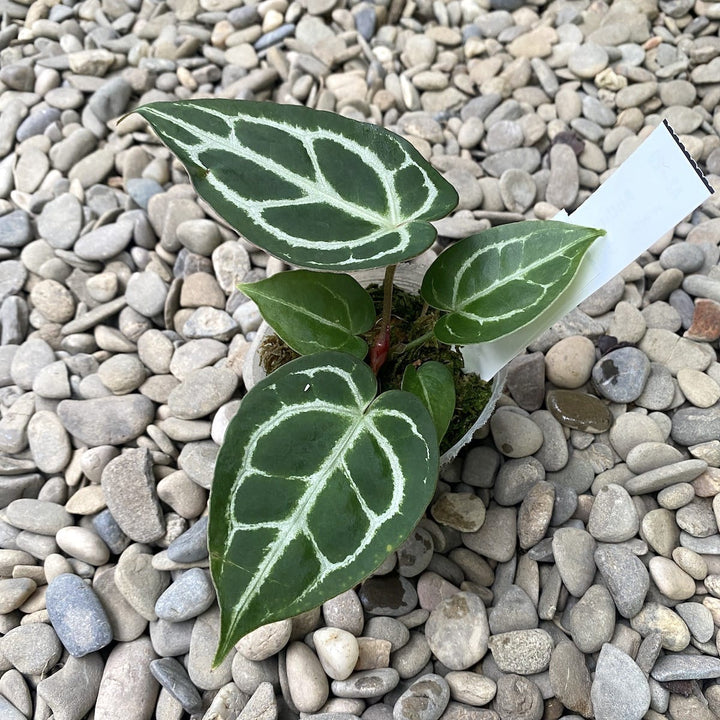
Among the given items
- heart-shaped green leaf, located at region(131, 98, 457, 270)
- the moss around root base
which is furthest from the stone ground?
heart-shaped green leaf, located at region(131, 98, 457, 270)

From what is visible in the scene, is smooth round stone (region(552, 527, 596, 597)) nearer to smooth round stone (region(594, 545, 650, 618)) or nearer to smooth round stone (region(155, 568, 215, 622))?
smooth round stone (region(594, 545, 650, 618))

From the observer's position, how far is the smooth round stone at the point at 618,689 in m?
0.88

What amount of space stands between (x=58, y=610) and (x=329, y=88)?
1.34 meters

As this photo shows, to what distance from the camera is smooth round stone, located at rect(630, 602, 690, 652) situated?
94cm

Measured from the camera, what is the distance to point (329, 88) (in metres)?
1.69

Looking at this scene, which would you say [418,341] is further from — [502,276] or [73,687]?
[73,687]

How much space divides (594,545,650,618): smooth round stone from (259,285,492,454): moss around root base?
0.96ft

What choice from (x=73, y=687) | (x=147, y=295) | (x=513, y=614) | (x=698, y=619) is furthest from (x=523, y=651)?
(x=147, y=295)

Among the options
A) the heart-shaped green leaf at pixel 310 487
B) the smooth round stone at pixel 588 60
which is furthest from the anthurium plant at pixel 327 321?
the smooth round stone at pixel 588 60

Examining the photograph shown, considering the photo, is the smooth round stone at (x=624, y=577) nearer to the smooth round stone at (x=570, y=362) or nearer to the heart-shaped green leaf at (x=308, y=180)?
the smooth round stone at (x=570, y=362)

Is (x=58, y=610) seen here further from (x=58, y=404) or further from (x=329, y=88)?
(x=329, y=88)

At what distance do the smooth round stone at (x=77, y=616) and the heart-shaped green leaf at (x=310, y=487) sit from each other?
452 millimetres

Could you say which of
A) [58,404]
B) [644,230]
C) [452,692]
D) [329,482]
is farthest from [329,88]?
[452,692]

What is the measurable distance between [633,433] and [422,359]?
16.1 inches
